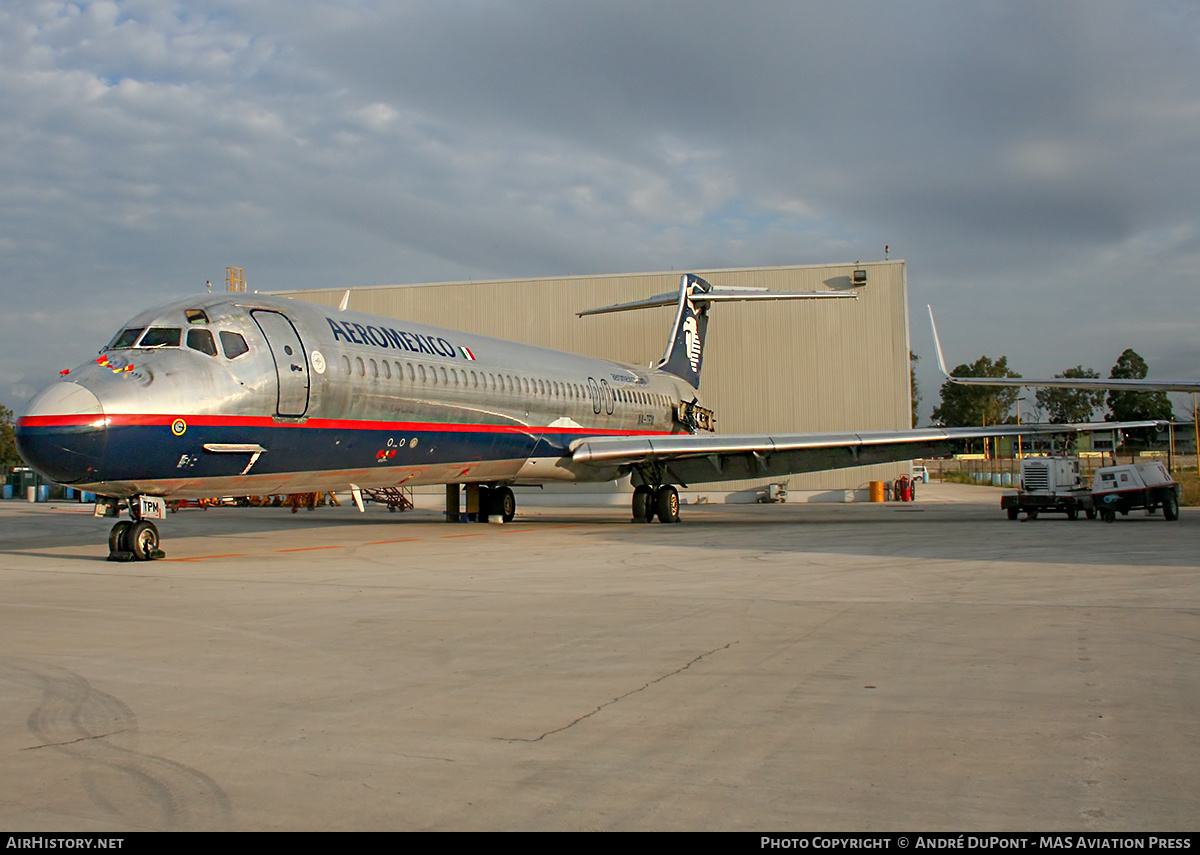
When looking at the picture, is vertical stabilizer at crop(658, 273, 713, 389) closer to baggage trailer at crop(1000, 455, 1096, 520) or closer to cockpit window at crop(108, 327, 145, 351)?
baggage trailer at crop(1000, 455, 1096, 520)

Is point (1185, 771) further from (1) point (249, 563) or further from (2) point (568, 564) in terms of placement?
(1) point (249, 563)

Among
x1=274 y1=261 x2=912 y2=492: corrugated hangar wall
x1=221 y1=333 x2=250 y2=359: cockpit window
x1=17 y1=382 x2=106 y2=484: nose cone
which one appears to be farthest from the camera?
x1=274 y1=261 x2=912 y2=492: corrugated hangar wall

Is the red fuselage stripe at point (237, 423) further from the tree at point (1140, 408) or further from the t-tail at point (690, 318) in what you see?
the tree at point (1140, 408)

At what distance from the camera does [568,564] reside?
12.7m

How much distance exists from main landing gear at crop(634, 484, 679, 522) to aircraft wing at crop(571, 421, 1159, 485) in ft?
1.89

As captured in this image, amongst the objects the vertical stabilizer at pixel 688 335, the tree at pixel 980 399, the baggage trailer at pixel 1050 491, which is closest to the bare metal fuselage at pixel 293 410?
the vertical stabilizer at pixel 688 335

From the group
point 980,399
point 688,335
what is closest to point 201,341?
point 688,335

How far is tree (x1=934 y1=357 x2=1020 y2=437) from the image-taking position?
10819cm

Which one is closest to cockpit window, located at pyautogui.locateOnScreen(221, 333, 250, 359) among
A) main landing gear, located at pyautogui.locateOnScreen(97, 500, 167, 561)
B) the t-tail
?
main landing gear, located at pyautogui.locateOnScreen(97, 500, 167, 561)

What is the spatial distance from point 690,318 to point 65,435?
21987 mm

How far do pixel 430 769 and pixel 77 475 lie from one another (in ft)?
31.4

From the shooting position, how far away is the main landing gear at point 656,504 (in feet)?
74.1

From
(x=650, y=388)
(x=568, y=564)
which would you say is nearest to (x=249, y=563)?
(x=568, y=564)

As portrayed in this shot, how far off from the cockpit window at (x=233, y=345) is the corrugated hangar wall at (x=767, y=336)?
23.2m
